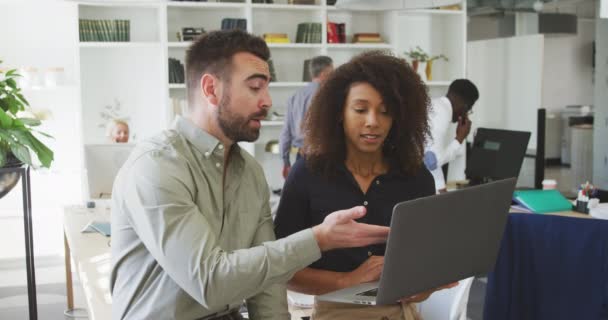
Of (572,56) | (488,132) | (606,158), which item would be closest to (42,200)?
(488,132)

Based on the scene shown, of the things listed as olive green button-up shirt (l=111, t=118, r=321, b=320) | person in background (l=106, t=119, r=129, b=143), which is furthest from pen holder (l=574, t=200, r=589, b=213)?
person in background (l=106, t=119, r=129, b=143)

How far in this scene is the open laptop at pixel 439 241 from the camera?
57.9 inches

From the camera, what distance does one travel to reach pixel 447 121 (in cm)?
442

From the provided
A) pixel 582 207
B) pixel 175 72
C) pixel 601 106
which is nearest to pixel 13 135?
pixel 175 72

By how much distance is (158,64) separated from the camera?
6.26 m

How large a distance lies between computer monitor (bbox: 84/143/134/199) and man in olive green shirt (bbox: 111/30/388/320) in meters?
2.78

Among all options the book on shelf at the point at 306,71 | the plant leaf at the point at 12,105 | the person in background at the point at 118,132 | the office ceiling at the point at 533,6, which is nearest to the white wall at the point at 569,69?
the office ceiling at the point at 533,6

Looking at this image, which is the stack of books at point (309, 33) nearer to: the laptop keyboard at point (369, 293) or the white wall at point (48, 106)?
the white wall at point (48, 106)

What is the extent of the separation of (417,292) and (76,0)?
15.9ft

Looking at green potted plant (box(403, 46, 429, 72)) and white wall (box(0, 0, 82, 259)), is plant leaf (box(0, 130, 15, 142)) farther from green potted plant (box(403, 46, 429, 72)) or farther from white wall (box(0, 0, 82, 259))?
green potted plant (box(403, 46, 429, 72))

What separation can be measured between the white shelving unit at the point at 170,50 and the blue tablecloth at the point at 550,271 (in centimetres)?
390

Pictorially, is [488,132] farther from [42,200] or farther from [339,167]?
[42,200]

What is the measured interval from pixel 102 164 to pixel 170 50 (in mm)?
2134

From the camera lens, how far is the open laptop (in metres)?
1.47
